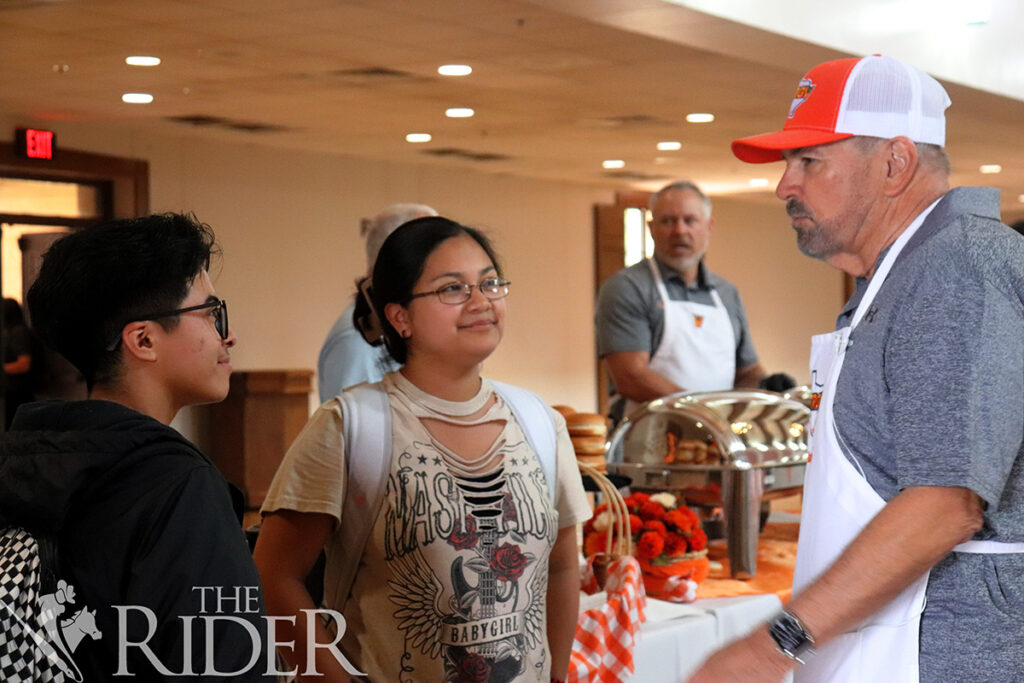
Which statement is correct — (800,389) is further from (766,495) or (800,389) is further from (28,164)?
(28,164)

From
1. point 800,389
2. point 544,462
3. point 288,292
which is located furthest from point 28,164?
point 544,462

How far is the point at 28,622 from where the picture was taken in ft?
4.26

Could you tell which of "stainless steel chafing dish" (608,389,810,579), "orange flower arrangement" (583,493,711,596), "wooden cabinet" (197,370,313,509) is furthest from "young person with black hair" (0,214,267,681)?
"wooden cabinet" (197,370,313,509)

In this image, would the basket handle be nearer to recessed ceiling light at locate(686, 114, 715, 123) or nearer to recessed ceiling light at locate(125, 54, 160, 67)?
recessed ceiling light at locate(125, 54, 160, 67)

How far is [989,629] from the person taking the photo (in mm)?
1543

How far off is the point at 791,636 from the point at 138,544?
0.78m

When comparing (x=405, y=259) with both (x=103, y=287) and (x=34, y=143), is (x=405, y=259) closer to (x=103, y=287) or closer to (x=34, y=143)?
(x=103, y=287)

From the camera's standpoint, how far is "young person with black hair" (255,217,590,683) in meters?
1.96

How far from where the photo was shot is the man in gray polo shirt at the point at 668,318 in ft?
14.5

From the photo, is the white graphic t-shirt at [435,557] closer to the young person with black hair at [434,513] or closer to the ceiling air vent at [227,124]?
the young person with black hair at [434,513]

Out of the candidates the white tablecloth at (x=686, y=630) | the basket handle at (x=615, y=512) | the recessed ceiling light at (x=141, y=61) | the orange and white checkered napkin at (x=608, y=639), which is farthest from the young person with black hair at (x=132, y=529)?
the recessed ceiling light at (x=141, y=61)

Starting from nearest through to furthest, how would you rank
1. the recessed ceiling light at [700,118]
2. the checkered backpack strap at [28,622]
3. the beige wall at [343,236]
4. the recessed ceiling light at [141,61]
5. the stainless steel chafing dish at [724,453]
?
the checkered backpack strap at [28,622] < the stainless steel chafing dish at [724,453] < the recessed ceiling light at [141,61] < the recessed ceiling light at [700,118] < the beige wall at [343,236]

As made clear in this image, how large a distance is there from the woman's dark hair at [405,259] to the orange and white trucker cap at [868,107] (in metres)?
0.62

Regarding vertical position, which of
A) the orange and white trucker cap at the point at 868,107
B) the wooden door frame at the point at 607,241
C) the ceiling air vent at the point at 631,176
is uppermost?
the ceiling air vent at the point at 631,176
